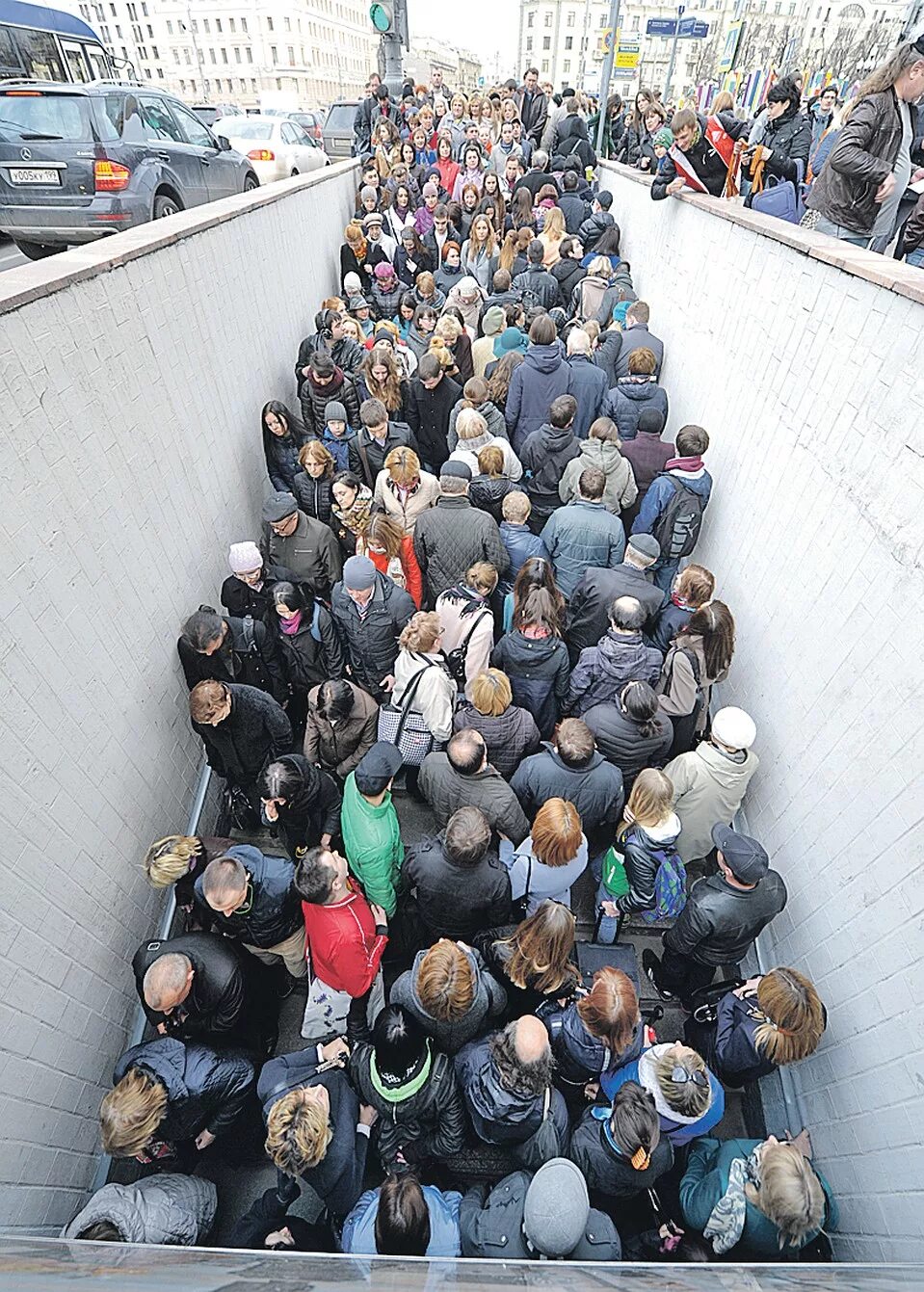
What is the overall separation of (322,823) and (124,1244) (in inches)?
82.7

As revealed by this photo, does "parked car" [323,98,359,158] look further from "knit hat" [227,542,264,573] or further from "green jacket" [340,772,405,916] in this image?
"green jacket" [340,772,405,916]

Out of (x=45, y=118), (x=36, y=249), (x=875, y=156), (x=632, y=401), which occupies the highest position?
(x=875, y=156)

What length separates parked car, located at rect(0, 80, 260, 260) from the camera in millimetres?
6566

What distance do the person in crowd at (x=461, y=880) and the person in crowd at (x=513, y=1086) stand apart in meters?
0.55

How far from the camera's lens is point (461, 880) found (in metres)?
2.83

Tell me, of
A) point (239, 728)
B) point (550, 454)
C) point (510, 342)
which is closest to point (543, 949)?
point (239, 728)

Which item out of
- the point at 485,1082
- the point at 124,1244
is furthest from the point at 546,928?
the point at 124,1244

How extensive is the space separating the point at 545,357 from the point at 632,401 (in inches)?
32.5

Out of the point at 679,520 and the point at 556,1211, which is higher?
the point at 556,1211

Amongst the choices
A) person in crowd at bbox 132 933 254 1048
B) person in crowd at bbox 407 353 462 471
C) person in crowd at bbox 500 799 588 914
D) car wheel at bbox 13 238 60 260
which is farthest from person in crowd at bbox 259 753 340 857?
car wheel at bbox 13 238 60 260

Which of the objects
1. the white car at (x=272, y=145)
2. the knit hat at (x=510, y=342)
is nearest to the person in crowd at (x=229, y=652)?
the knit hat at (x=510, y=342)

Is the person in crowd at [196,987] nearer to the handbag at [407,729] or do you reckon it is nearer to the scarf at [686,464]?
the handbag at [407,729]

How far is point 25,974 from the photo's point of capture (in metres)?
2.41

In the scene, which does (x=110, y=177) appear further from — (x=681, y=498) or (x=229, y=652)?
(x=681, y=498)
